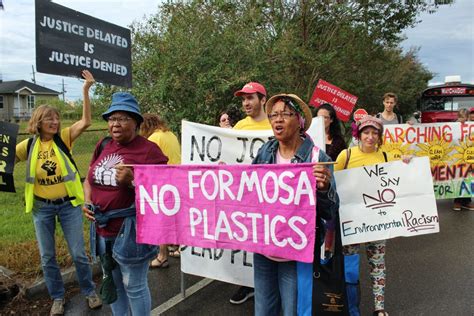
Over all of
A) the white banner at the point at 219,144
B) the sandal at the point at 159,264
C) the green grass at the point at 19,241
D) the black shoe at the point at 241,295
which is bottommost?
the black shoe at the point at 241,295

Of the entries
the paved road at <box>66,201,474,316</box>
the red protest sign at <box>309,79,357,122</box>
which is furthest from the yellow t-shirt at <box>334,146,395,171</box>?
the red protest sign at <box>309,79,357,122</box>

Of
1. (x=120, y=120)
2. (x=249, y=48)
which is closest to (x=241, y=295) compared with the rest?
(x=120, y=120)

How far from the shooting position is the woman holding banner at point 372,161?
336 cm

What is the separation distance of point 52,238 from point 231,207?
1.93 metres

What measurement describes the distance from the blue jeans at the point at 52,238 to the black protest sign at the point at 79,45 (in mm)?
1230

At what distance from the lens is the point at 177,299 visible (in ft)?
12.7

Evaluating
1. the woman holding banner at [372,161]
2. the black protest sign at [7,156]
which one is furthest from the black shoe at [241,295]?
the black protest sign at [7,156]

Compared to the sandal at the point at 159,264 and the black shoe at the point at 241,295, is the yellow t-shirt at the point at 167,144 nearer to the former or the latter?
the sandal at the point at 159,264

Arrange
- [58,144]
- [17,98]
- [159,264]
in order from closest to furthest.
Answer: [58,144], [159,264], [17,98]

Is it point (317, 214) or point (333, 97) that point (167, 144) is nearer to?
point (317, 214)

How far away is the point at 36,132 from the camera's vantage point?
137 inches

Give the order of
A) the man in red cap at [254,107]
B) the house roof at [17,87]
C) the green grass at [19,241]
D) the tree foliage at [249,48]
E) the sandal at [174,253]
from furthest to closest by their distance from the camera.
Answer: the house roof at [17,87] → the tree foliage at [249,48] → the sandal at [174,253] → the green grass at [19,241] → the man in red cap at [254,107]

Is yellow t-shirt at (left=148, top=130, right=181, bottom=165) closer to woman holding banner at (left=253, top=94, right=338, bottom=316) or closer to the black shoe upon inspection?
the black shoe

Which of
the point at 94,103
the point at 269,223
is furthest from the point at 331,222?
the point at 94,103
